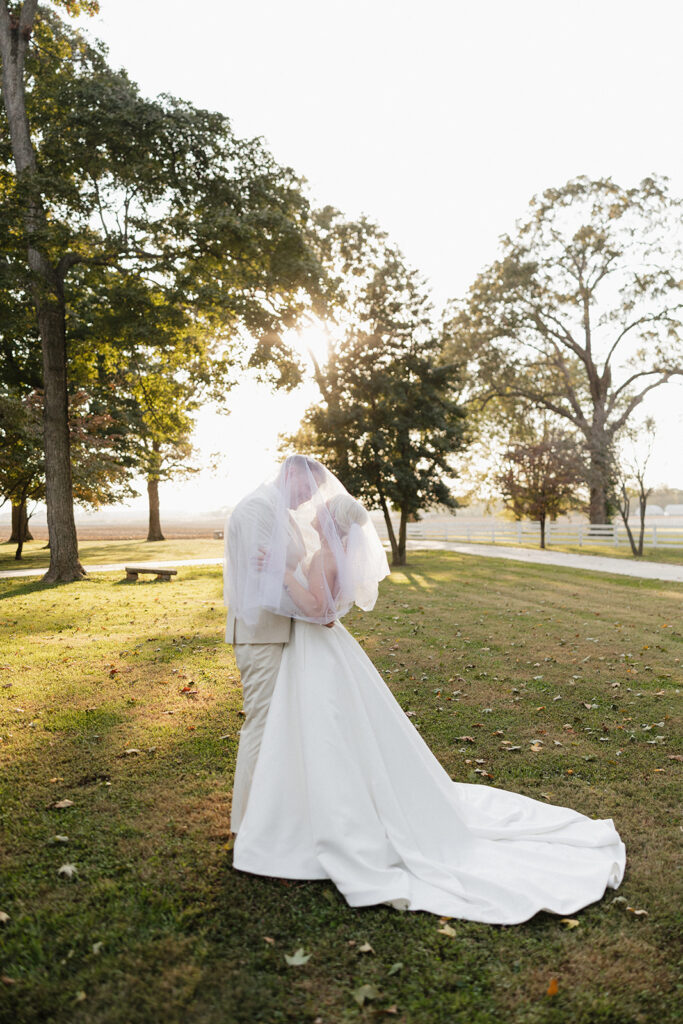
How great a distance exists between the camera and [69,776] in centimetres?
529

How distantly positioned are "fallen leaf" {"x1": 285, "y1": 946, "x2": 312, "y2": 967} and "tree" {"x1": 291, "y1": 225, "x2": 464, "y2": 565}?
19.7 metres

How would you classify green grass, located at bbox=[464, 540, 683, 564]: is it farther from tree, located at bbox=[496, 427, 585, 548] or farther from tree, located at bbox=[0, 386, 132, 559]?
tree, located at bbox=[0, 386, 132, 559]

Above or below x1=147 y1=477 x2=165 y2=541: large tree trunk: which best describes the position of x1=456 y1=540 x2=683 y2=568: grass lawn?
below

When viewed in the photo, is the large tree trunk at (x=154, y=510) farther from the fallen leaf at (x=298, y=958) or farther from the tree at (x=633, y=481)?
the fallen leaf at (x=298, y=958)

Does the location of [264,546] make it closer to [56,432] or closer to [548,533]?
[56,432]

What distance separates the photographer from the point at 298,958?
310 cm

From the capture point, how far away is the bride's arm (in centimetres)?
397

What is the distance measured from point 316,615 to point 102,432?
28.2 meters

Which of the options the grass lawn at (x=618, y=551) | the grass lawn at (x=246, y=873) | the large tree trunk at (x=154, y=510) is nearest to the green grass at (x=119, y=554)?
the grass lawn at (x=618, y=551)

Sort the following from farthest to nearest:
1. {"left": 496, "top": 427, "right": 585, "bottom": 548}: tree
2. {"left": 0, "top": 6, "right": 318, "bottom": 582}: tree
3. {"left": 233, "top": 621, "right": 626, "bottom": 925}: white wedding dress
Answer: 1. {"left": 496, "top": 427, "right": 585, "bottom": 548}: tree
2. {"left": 0, "top": 6, "right": 318, "bottom": 582}: tree
3. {"left": 233, "top": 621, "right": 626, "bottom": 925}: white wedding dress

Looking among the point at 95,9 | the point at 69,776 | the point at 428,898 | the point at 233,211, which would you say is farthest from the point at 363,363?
the point at 428,898

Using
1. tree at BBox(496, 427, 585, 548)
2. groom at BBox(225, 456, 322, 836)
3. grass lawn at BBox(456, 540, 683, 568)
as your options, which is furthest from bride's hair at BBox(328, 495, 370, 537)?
tree at BBox(496, 427, 585, 548)

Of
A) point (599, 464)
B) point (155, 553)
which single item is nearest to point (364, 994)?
point (155, 553)

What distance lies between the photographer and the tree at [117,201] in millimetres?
14594
